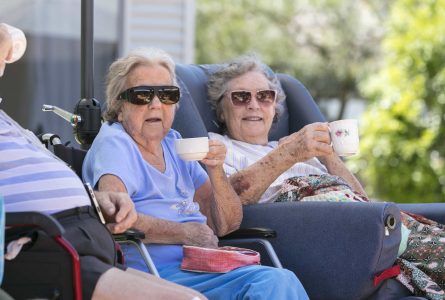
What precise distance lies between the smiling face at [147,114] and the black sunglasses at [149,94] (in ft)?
0.07

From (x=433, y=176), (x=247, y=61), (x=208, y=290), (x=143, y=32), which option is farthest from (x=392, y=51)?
(x=208, y=290)

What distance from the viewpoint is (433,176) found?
941cm

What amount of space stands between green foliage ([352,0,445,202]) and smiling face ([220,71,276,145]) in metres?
4.96

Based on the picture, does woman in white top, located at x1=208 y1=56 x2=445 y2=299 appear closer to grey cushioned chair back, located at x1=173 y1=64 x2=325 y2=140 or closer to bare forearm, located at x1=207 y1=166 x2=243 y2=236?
grey cushioned chair back, located at x1=173 y1=64 x2=325 y2=140

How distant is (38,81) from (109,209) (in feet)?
17.6

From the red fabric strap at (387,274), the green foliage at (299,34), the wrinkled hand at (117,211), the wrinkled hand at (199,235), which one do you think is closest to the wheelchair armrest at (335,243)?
the red fabric strap at (387,274)

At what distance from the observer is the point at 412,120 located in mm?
9625

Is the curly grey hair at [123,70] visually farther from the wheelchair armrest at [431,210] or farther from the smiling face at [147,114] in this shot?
the wheelchair armrest at [431,210]

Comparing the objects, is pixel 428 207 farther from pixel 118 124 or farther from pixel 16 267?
pixel 16 267

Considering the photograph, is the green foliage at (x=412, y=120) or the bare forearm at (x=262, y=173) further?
the green foliage at (x=412, y=120)

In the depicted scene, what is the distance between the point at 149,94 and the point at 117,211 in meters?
0.78

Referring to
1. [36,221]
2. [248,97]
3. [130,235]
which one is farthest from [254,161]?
[36,221]

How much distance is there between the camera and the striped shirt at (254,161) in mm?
4445

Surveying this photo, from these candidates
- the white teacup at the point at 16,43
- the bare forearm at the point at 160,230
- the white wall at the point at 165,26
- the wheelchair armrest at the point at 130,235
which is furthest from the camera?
the white wall at the point at 165,26
